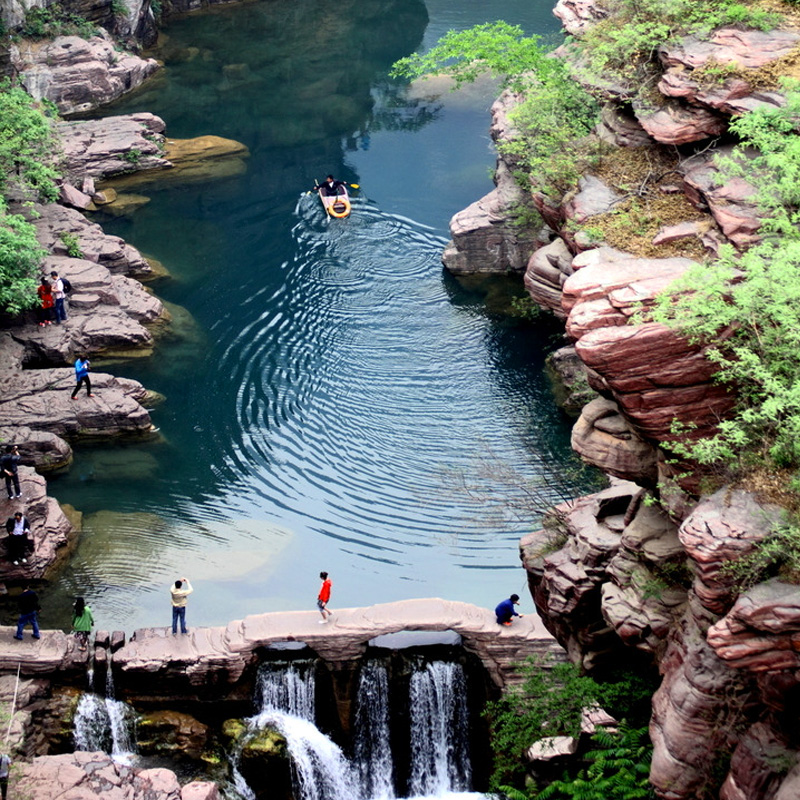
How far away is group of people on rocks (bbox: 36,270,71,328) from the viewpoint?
114ft

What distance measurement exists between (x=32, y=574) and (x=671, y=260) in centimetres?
1723

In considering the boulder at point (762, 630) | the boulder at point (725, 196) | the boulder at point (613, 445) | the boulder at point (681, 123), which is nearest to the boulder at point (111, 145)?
the boulder at point (681, 123)

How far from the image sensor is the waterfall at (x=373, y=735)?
25.2m

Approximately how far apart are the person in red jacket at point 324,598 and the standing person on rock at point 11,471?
8883 mm

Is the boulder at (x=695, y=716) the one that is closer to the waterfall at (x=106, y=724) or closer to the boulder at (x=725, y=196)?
the boulder at (x=725, y=196)

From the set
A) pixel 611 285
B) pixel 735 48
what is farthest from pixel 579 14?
pixel 611 285

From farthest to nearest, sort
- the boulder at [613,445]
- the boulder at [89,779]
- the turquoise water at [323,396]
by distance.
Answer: the turquoise water at [323,396], the boulder at [89,779], the boulder at [613,445]

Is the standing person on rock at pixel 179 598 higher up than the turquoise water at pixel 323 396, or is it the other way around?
the turquoise water at pixel 323 396

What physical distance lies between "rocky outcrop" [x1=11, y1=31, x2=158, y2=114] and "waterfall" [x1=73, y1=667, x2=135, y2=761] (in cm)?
3176


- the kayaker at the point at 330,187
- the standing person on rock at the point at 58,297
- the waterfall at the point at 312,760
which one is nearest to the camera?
the waterfall at the point at 312,760

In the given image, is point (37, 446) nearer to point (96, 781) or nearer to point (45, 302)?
point (45, 302)

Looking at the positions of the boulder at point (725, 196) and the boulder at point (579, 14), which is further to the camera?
the boulder at point (579, 14)

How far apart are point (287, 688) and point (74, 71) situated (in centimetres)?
3613

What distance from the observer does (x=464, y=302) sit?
39.0 m
